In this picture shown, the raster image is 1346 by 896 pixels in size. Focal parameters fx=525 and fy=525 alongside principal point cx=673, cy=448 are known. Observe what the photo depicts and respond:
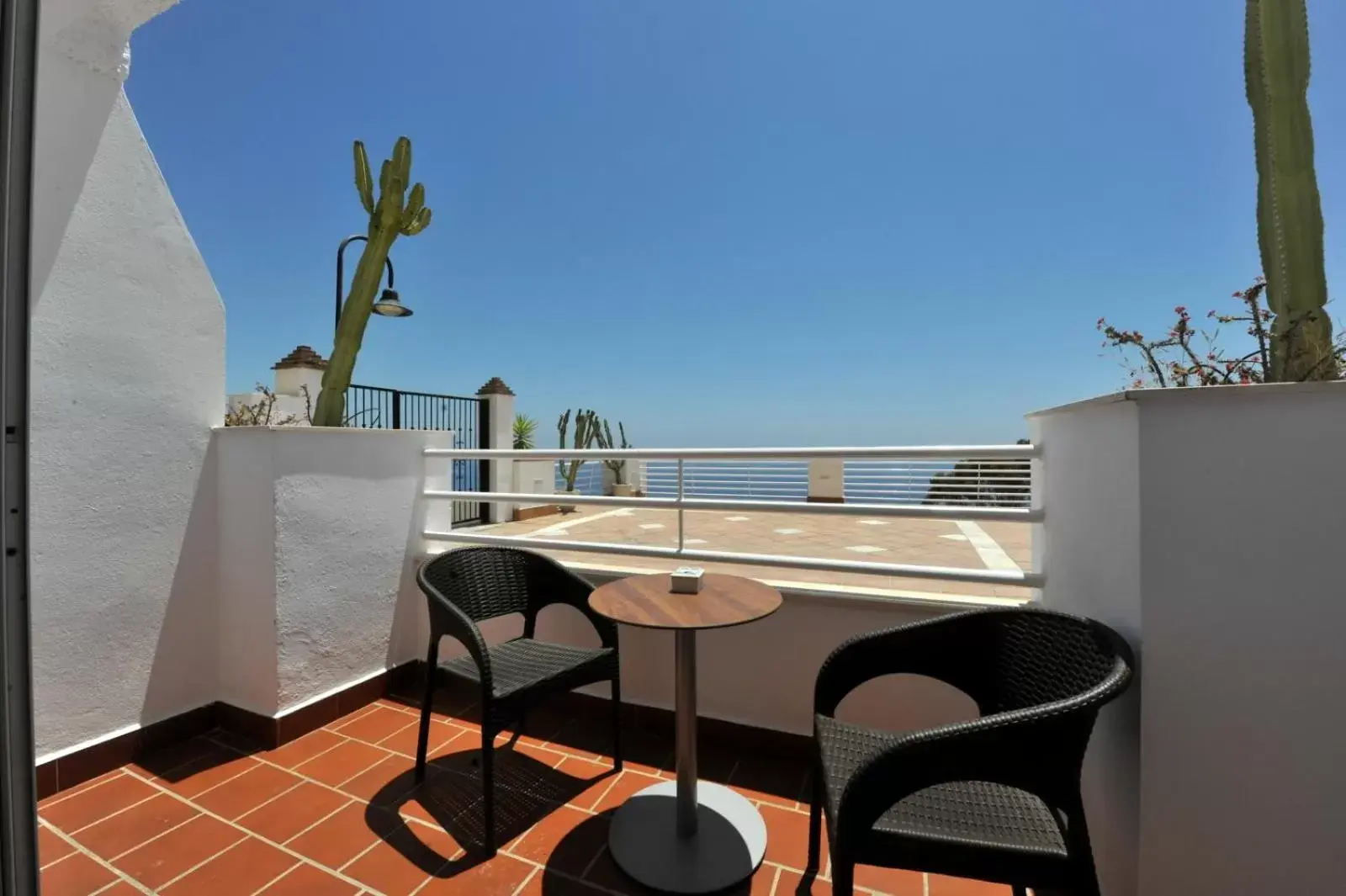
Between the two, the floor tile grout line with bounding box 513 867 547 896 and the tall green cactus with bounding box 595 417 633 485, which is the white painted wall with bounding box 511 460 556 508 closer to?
the tall green cactus with bounding box 595 417 633 485

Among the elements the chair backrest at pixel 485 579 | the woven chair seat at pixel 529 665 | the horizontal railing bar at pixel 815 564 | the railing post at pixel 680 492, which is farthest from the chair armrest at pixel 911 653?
the chair backrest at pixel 485 579

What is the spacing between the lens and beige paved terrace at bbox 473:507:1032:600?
3844 mm

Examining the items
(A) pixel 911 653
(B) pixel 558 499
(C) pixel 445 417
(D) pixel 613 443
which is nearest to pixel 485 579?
(B) pixel 558 499

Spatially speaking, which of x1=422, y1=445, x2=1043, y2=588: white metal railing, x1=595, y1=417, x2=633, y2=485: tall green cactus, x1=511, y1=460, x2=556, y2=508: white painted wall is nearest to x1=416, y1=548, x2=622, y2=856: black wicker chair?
x1=422, y1=445, x2=1043, y2=588: white metal railing

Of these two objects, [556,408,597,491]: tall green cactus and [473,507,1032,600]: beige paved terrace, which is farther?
[556,408,597,491]: tall green cactus

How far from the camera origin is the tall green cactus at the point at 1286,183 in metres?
1.38

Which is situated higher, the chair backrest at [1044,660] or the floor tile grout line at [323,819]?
the chair backrest at [1044,660]

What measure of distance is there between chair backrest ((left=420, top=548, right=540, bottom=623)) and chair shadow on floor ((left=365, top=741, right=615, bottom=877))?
605 mm

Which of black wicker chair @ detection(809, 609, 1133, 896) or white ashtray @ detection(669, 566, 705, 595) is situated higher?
white ashtray @ detection(669, 566, 705, 595)

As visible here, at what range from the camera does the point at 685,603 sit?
1716 millimetres

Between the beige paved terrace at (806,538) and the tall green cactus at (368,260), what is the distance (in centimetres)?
158

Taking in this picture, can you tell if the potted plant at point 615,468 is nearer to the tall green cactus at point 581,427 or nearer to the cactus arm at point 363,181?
the tall green cactus at point 581,427

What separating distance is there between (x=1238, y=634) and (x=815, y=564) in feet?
4.07

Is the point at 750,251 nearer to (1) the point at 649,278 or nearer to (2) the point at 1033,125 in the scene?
(1) the point at 649,278
